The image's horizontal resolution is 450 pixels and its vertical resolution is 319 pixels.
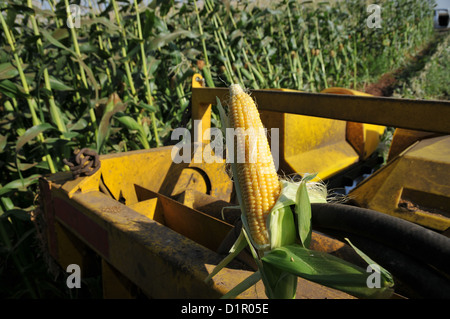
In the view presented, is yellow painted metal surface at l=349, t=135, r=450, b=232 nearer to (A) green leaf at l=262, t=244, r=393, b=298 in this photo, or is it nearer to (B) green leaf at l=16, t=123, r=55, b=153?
(A) green leaf at l=262, t=244, r=393, b=298

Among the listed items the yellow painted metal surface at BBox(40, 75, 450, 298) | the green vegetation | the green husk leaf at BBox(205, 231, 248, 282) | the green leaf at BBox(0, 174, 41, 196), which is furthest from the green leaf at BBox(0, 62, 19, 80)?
the green vegetation

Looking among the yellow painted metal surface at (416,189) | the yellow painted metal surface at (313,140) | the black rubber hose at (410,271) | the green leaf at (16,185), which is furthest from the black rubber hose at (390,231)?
the green leaf at (16,185)

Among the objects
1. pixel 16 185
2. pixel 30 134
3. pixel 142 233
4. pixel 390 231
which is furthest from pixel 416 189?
pixel 16 185

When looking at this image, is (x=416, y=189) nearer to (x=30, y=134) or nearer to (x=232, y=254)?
(x=232, y=254)

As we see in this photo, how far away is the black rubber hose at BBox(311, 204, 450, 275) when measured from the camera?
0.66 meters

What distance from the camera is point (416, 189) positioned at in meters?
1.54

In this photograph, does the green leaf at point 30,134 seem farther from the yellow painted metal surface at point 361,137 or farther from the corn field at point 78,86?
the yellow painted metal surface at point 361,137

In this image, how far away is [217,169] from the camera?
2312 millimetres

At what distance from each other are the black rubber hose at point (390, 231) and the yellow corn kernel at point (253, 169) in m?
0.14

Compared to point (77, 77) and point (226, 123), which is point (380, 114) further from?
point (77, 77)

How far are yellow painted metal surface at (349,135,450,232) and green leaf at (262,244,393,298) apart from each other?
95cm

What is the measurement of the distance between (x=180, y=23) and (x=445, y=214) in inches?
192

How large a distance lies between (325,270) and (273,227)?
18 centimetres

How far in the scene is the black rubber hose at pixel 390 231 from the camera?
657mm
